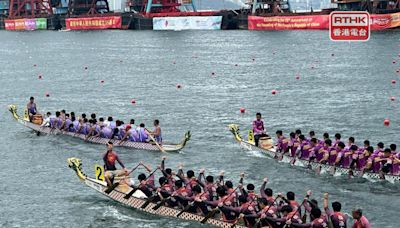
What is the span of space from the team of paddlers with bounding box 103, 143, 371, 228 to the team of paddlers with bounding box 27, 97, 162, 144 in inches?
438

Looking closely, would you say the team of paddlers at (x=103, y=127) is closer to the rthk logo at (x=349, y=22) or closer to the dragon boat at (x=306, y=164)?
the dragon boat at (x=306, y=164)

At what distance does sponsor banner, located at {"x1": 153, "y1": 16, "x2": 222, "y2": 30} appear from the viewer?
18400 cm

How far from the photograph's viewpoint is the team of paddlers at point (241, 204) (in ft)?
85.9

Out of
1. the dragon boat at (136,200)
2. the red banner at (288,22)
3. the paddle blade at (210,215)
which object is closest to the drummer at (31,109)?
the dragon boat at (136,200)

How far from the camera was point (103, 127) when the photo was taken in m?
47.9

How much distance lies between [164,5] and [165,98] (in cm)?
12797

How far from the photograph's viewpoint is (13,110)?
55125 mm

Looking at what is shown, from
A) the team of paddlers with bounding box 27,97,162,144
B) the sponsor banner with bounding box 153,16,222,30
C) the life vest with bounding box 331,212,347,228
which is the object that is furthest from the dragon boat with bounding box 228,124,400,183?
the sponsor banner with bounding box 153,16,222,30

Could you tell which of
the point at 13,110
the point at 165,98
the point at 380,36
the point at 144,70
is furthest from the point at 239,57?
the point at 13,110

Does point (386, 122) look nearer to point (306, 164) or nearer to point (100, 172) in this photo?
point (306, 164)

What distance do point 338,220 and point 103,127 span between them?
84.8 ft

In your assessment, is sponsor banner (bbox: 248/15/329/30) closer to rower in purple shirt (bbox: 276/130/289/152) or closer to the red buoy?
the red buoy

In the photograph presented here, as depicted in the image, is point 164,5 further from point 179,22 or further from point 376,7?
point 376,7

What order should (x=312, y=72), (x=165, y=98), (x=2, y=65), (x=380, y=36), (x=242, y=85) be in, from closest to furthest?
(x=165, y=98) < (x=242, y=85) < (x=312, y=72) < (x=2, y=65) < (x=380, y=36)
